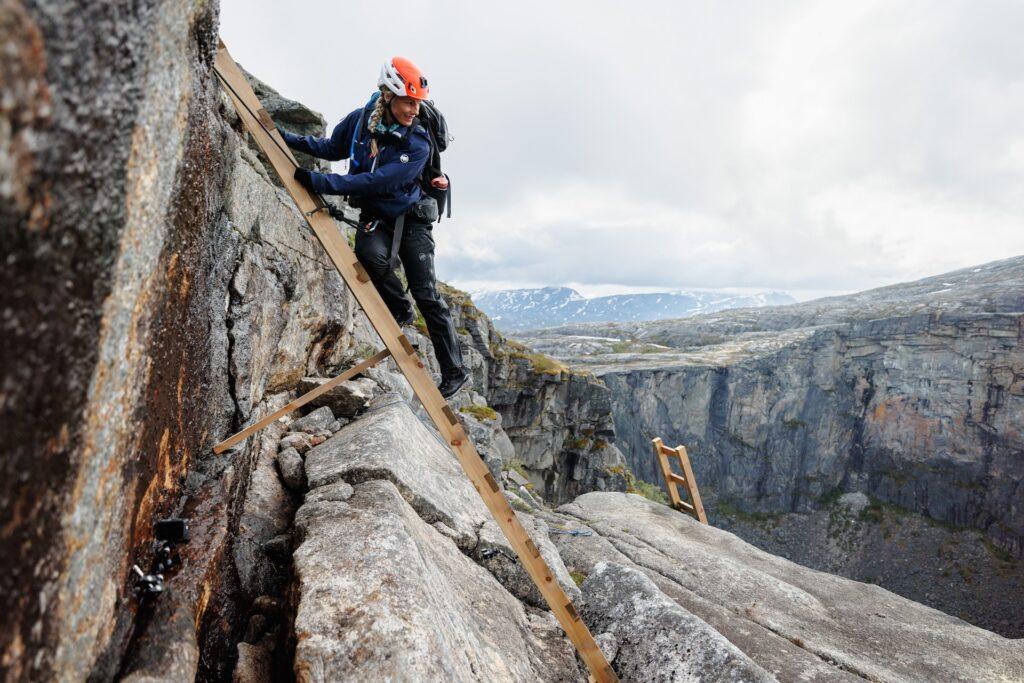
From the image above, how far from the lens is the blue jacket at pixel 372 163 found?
6.44 m

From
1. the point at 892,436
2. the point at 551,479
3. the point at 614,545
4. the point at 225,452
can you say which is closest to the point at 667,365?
the point at 892,436

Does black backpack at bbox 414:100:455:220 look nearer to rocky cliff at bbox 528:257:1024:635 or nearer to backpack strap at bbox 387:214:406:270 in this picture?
backpack strap at bbox 387:214:406:270

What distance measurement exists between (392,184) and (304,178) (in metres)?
1.18

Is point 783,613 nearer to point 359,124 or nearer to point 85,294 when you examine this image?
point 359,124

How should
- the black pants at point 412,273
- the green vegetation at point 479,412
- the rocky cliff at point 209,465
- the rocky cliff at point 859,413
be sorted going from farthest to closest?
the rocky cliff at point 859,413 < the green vegetation at point 479,412 < the black pants at point 412,273 < the rocky cliff at point 209,465

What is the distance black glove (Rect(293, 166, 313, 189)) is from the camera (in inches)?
232

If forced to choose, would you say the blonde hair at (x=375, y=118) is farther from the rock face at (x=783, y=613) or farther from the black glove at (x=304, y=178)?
the rock face at (x=783, y=613)

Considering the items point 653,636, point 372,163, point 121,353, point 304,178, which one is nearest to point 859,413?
point 653,636

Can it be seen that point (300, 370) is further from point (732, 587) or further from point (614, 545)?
point (732, 587)

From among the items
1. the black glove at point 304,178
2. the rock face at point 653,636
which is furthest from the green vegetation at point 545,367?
the black glove at point 304,178

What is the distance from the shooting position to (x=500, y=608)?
7.05m

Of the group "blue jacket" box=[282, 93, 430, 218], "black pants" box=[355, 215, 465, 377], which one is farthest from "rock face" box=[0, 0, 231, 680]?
"black pants" box=[355, 215, 465, 377]

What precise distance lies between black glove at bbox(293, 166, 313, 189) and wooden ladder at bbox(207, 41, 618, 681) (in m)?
0.06

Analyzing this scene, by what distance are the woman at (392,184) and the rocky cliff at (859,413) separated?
439ft
